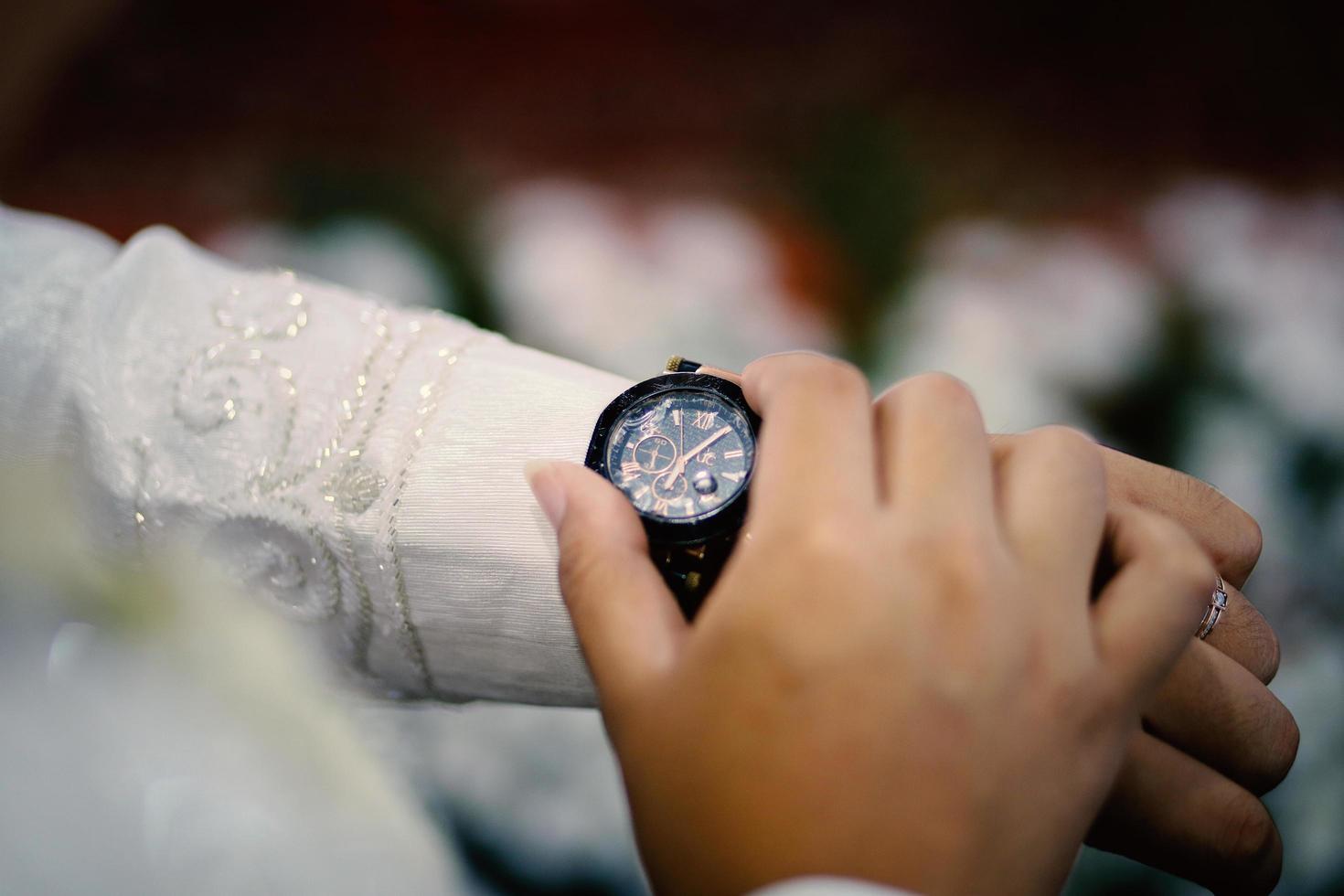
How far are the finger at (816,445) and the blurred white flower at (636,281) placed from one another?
0.79 meters

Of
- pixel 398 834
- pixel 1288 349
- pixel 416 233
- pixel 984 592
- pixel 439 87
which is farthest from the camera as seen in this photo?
pixel 439 87

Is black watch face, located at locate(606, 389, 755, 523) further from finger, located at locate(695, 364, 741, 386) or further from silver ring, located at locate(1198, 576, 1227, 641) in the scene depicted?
silver ring, located at locate(1198, 576, 1227, 641)

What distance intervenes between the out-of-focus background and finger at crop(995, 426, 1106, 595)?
0.76 m

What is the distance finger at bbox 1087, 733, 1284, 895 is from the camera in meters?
0.77

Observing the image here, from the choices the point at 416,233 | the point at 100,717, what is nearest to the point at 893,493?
the point at 100,717

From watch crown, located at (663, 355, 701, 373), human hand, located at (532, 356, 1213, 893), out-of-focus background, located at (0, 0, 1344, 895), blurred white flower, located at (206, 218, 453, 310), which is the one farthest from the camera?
blurred white flower, located at (206, 218, 453, 310)

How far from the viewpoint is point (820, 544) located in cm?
57

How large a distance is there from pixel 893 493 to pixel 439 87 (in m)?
1.47

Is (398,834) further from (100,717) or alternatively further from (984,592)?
(984,592)

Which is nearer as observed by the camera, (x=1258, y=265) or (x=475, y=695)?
(x=475, y=695)

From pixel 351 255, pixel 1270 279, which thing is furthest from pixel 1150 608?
pixel 351 255

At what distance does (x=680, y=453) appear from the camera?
844 mm

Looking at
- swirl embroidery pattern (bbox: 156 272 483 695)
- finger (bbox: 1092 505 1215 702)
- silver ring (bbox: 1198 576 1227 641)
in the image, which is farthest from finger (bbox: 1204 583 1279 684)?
Answer: swirl embroidery pattern (bbox: 156 272 483 695)

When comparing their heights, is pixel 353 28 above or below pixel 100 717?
above
